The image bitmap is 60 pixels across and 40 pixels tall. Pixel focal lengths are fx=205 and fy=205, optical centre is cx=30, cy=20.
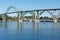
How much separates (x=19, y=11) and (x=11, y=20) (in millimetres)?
39654

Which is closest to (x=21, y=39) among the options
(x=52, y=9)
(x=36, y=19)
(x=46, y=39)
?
(x=46, y=39)

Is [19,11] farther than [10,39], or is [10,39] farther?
[19,11]

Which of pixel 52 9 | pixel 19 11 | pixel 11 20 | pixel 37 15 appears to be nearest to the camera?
pixel 52 9

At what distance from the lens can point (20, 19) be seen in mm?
117188

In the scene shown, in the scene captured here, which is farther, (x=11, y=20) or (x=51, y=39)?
(x=11, y=20)

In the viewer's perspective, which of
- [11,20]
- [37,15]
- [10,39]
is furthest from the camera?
[11,20]

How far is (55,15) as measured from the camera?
4114 inches

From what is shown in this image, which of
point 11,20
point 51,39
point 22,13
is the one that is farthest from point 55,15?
point 51,39

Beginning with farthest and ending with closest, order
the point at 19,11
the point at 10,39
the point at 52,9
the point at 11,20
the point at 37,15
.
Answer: the point at 11,20
the point at 19,11
the point at 37,15
the point at 52,9
the point at 10,39

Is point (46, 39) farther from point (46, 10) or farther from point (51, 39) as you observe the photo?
point (46, 10)

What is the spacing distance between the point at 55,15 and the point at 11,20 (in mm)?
52059

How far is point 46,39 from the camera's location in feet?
89.4

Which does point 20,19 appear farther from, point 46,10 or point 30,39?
point 30,39

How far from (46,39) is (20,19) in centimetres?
9031
